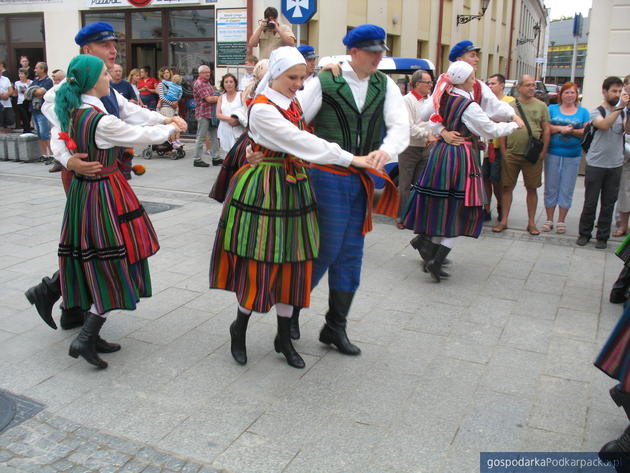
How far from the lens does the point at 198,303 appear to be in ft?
15.9

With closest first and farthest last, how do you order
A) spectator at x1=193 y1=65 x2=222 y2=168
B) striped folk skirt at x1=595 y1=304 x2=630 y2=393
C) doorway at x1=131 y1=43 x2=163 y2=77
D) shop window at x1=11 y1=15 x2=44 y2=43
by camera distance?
1. striped folk skirt at x1=595 y1=304 x2=630 y2=393
2. spectator at x1=193 y1=65 x2=222 y2=168
3. doorway at x1=131 y1=43 x2=163 y2=77
4. shop window at x1=11 y1=15 x2=44 y2=43

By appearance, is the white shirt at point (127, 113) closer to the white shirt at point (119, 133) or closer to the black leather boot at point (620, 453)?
the white shirt at point (119, 133)

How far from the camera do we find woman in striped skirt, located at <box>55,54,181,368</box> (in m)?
3.51

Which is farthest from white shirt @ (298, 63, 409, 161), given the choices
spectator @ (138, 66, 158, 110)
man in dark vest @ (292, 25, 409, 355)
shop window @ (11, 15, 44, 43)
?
shop window @ (11, 15, 44, 43)

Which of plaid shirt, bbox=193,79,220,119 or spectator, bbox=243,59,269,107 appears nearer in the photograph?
spectator, bbox=243,59,269,107

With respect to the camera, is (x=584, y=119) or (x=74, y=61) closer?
(x=74, y=61)

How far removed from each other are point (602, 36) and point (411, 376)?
10128mm

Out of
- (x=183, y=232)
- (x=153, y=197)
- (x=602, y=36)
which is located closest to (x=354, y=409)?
(x=183, y=232)

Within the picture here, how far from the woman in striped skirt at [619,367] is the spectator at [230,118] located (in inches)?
138

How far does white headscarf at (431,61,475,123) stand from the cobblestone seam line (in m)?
3.54

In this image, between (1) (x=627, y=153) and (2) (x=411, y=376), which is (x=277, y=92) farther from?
(1) (x=627, y=153)

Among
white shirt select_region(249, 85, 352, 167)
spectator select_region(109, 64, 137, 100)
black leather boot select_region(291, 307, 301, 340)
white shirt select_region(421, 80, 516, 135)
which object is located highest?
spectator select_region(109, 64, 137, 100)

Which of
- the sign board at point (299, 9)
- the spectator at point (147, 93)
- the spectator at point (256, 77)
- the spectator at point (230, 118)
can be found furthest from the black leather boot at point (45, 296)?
the spectator at point (147, 93)

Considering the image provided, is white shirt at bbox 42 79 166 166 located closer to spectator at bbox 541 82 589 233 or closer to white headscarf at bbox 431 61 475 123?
white headscarf at bbox 431 61 475 123
